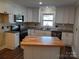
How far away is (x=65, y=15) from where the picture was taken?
22.5ft

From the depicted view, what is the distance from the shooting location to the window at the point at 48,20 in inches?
305

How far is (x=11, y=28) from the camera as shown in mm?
5973

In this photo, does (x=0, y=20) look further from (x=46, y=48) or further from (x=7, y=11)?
(x=46, y=48)

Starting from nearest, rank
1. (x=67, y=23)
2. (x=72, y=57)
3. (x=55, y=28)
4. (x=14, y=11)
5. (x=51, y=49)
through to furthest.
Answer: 1. (x=51, y=49)
2. (x=72, y=57)
3. (x=14, y=11)
4. (x=67, y=23)
5. (x=55, y=28)

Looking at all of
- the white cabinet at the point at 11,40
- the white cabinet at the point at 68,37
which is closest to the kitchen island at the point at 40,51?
the white cabinet at the point at 11,40

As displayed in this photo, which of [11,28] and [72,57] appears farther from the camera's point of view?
[11,28]

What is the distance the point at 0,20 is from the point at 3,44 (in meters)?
1.18

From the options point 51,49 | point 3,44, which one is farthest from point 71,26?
point 51,49

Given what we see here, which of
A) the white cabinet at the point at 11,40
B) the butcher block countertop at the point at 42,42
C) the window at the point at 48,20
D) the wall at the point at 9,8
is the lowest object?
the white cabinet at the point at 11,40

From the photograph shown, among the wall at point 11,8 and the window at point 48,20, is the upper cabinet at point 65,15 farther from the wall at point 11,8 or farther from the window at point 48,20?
the wall at point 11,8

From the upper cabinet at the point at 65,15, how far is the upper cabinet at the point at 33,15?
1397 millimetres

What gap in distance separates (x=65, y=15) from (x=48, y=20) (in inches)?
55.4

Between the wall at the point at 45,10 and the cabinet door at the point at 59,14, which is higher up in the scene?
the wall at the point at 45,10

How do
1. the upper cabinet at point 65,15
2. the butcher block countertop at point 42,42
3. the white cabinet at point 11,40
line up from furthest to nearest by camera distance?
the upper cabinet at point 65,15, the white cabinet at point 11,40, the butcher block countertop at point 42,42
